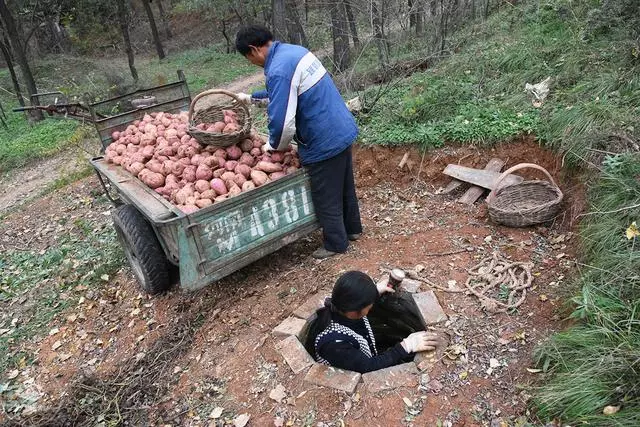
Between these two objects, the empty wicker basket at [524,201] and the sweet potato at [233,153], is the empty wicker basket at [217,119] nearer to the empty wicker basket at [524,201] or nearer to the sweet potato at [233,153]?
the sweet potato at [233,153]

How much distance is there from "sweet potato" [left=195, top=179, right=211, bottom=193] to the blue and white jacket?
23.4 inches

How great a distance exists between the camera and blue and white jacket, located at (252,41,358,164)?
3.29 meters

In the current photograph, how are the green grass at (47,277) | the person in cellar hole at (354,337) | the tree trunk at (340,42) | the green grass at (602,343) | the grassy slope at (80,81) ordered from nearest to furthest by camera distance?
the green grass at (602,343)
the person in cellar hole at (354,337)
the green grass at (47,277)
the tree trunk at (340,42)
the grassy slope at (80,81)

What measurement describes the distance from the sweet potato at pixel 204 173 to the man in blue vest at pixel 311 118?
0.49 m

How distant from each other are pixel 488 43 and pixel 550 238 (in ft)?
15.7

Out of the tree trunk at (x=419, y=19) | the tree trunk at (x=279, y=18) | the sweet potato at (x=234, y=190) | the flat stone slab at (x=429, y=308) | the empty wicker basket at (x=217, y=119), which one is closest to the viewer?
the flat stone slab at (x=429, y=308)

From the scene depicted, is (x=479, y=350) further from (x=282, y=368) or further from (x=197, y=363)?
(x=197, y=363)

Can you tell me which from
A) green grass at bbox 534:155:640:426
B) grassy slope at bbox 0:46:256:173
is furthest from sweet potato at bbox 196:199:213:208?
grassy slope at bbox 0:46:256:173

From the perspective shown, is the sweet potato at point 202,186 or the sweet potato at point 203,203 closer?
the sweet potato at point 203,203

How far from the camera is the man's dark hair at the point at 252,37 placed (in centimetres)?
328

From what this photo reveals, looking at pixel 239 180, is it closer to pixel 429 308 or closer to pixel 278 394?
pixel 278 394

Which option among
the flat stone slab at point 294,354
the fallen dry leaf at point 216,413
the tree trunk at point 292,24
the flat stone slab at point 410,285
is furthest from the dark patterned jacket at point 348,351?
the tree trunk at point 292,24

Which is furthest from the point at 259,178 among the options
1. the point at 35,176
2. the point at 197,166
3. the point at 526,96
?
the point at 35,176

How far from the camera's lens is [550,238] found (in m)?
3.78
